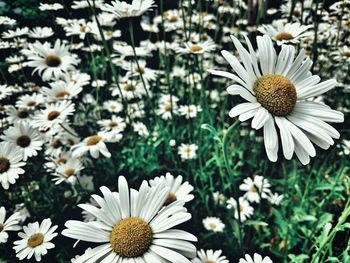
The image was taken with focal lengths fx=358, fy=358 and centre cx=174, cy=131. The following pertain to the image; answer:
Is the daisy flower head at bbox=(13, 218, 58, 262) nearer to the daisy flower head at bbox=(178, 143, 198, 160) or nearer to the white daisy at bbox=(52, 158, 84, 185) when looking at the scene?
the white daisy at bbox=(52, 158, 84, 185)

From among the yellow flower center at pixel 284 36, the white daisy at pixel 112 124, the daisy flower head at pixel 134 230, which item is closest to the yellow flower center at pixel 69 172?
the white daisy at pixel 112 124

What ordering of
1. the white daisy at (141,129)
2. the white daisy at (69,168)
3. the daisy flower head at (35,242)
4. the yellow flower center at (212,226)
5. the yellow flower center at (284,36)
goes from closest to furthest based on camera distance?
the daisy flower head at (35,242)
the yellow flower center at (284,36)
the white daisy at (69,168)
the yellow flower center at (212,226)
the white daisy at (141,129)

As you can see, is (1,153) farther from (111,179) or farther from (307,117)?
(307,117)

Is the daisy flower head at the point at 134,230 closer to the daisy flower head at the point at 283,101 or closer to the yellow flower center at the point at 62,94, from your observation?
the daisy flower head at the point at 283,101

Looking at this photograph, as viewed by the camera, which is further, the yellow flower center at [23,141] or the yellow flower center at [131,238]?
the yellow flower center at [23,141]

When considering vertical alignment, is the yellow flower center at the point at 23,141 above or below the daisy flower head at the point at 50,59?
below

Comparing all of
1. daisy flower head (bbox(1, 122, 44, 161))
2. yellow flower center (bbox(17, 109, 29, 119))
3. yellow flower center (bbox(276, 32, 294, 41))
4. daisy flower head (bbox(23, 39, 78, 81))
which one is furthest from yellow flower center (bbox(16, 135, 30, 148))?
yellow flower center (bbox(276, 32, 294, 41))

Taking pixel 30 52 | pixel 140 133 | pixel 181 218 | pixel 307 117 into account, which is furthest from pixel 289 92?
pixel 30 52
